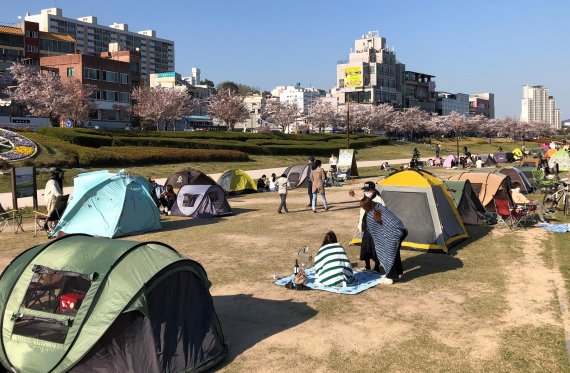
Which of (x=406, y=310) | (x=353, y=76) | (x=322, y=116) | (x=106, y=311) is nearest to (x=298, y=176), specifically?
(x=406, y=310)

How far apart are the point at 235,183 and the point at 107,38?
15069 centimetres

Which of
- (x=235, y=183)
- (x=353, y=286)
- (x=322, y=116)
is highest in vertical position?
(x=322, y=116)

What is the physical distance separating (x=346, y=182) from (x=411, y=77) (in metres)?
113

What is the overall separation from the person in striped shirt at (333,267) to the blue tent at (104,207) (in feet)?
22.8

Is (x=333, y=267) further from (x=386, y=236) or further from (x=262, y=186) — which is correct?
(x=262, y=186)

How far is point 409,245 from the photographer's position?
12.0 meters

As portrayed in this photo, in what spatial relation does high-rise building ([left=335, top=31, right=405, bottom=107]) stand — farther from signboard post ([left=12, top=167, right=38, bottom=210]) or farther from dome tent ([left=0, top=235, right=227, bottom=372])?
dome tent ([left=0, top=235, right=227, bottom=372])

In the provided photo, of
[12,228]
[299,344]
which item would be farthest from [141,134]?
[299,344]

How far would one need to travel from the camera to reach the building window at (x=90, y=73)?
65125 millimetres

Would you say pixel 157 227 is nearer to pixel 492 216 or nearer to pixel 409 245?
pixel 409 245

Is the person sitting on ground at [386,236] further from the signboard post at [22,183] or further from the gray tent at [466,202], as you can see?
the signboard post at [22,183]

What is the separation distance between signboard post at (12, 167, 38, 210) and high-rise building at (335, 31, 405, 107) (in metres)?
108

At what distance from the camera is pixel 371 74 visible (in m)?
122

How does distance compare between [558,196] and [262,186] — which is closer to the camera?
[558,196]
